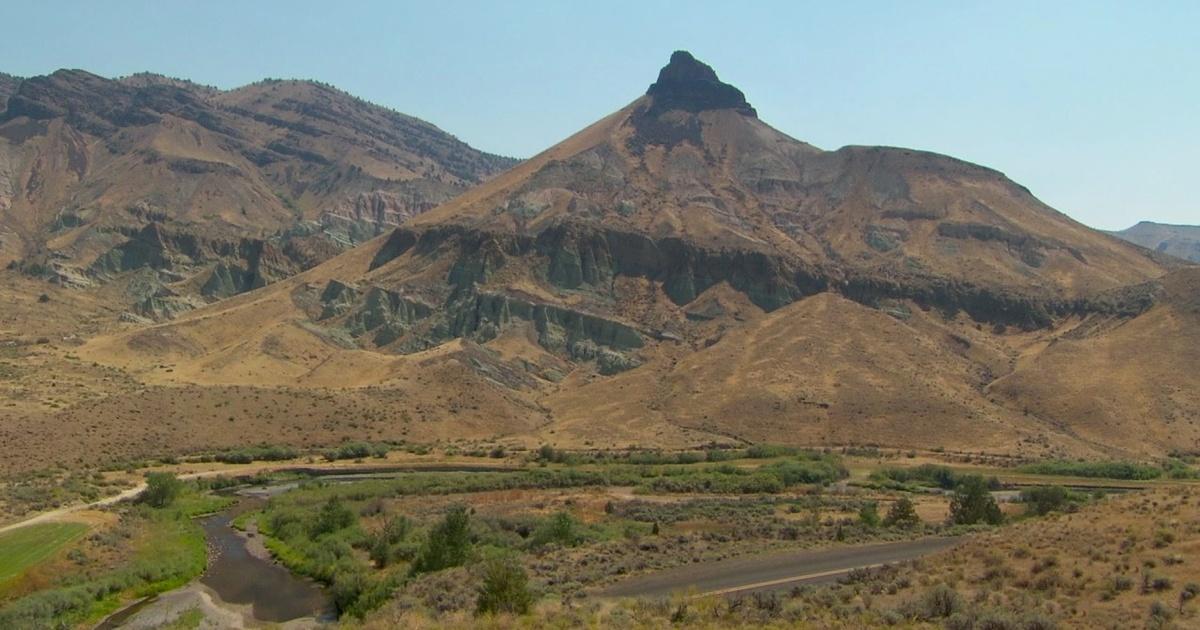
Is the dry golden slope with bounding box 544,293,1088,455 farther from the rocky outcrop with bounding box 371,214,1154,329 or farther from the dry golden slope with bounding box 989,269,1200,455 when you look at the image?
the rocky outcrop with bounding box 371,214,1154,329

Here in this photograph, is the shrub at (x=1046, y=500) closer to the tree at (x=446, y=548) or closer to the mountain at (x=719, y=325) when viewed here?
the tree at (x=446, y=548)

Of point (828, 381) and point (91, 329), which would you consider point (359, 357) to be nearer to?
point (91, 329)

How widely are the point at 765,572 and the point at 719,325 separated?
11246 centimetres

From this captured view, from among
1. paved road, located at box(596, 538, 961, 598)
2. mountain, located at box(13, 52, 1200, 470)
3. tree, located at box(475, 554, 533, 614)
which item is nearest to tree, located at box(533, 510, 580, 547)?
paved road, located at box(596, 538, 961, 598)

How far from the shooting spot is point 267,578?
52969 mm

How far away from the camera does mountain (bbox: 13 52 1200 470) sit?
115688 millimetres

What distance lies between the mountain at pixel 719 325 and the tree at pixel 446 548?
6201cm

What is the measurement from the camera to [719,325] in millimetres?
149375

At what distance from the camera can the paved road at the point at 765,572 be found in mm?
34969

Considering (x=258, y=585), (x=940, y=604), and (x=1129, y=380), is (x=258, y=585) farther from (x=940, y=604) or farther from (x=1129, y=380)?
(x=1129, y=380)

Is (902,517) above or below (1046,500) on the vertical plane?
below

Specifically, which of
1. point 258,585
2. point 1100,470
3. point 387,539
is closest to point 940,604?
point 387,539

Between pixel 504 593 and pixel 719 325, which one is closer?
pixel 504 593

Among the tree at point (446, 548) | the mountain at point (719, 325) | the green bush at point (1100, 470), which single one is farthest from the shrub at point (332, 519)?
the green bush at point (1100, 470)
